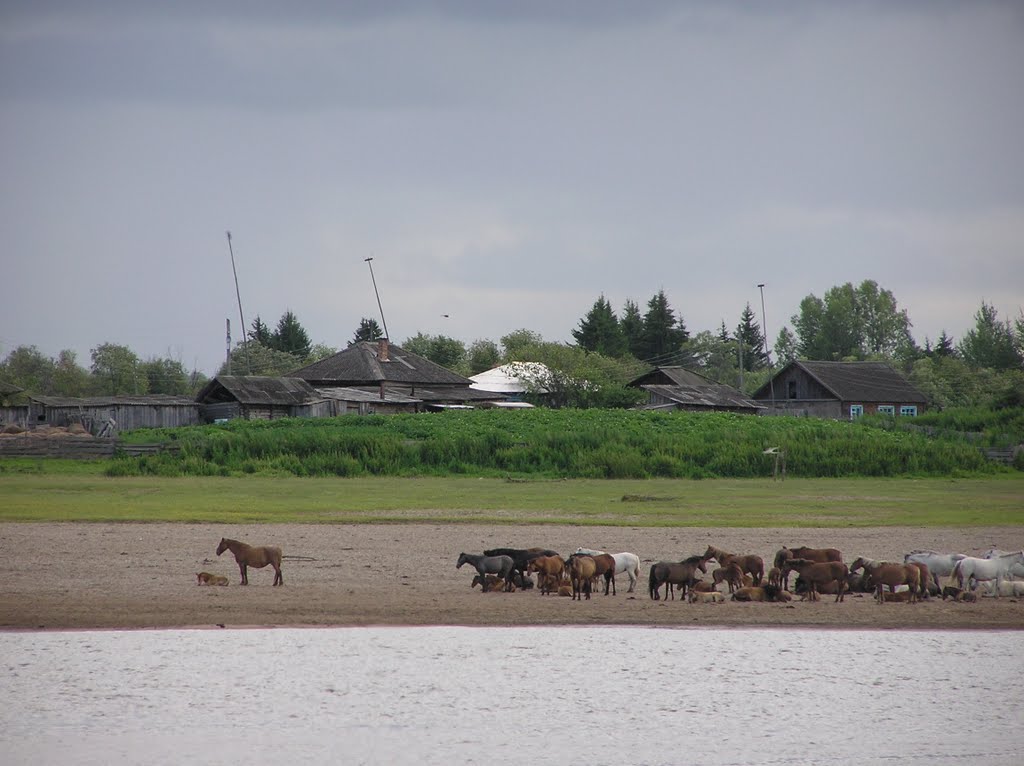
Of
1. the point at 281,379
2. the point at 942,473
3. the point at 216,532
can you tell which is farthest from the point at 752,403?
the point at 216,532

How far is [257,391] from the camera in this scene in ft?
230

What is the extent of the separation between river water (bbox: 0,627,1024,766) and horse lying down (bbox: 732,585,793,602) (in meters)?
1.33

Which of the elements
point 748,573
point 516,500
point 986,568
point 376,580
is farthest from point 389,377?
point 986,568

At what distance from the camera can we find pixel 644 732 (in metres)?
13.0

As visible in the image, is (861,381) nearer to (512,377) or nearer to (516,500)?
(512,377)

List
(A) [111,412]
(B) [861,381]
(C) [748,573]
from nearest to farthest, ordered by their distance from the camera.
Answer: (C) [748,573] < (A) [111,412] < (B) [861,381]

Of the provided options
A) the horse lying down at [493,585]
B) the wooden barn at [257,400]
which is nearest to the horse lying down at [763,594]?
the horse lying down at [493,585]

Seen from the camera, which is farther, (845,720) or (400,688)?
(400,688)

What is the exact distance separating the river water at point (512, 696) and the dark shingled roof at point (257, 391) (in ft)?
175

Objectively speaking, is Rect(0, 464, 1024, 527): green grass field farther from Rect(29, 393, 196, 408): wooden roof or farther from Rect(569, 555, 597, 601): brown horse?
Rect(29, 393, 196, 408): wooden roof

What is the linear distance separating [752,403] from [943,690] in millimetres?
76196

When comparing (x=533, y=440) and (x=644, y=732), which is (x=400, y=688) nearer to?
(x=644, y=732)

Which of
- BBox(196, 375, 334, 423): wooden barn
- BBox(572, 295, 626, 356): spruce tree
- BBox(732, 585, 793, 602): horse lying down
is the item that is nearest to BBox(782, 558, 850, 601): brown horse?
BBox(732, 585, 793, 602): horse lying down

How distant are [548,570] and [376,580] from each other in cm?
317
